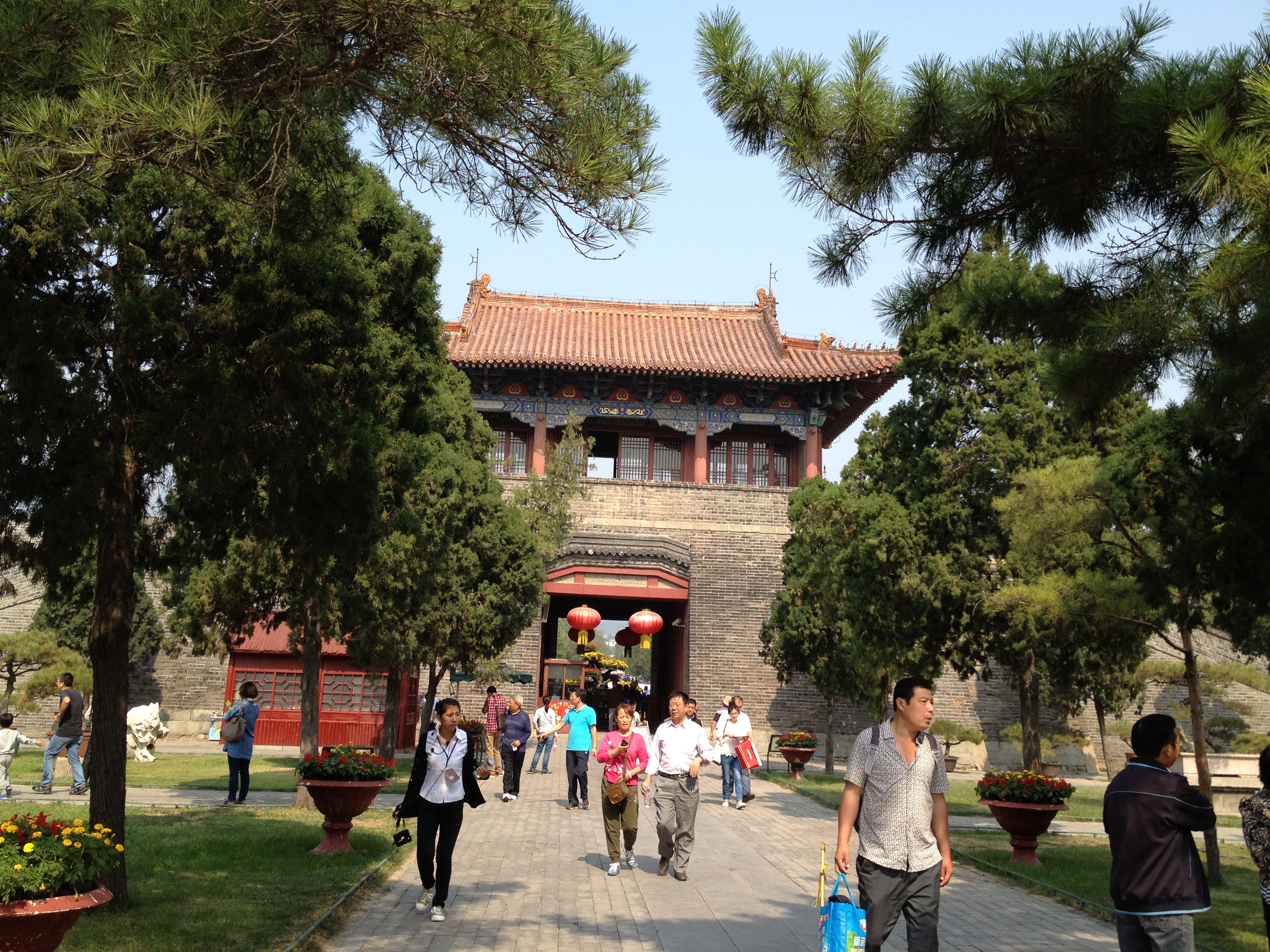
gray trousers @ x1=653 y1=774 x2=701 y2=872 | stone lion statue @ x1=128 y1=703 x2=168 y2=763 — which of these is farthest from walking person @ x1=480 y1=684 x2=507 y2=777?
gray trousers @ x1=653 y1=774 x2=701 y2=872

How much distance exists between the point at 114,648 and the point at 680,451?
24.5 metres

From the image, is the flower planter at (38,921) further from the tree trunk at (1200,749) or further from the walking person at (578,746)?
the walking person at (578,746)

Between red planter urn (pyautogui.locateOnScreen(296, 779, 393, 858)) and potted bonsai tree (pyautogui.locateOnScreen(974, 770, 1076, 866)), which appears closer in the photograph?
red planter urn (pyautogui.locateOnScreen(296, 779, 393, 858))

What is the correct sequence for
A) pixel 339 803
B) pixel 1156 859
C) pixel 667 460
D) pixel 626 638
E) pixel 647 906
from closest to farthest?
1. pixel 1156 859
2. pixel 647 906
3. pixel 339 803
4. pixel 667 460
5. pixel 626 638

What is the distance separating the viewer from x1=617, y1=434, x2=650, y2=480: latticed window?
101ft

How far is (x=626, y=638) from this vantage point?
33500 mm

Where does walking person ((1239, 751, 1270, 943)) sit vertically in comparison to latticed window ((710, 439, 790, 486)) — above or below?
below

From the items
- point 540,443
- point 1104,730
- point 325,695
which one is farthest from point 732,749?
point 540,443

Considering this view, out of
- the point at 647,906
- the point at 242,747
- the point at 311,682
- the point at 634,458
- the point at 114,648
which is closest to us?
the point at 114,648

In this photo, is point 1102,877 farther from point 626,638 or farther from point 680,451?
point 626,638

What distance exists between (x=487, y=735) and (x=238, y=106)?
1318 centimetres

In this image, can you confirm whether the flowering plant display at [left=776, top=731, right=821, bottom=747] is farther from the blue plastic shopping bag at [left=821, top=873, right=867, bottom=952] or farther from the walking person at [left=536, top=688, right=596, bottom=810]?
the blue plastic shopping bag at [left=821, top=873, right=867, bottom=952]

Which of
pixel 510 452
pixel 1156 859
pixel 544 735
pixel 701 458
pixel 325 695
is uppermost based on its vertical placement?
pixel 510 452

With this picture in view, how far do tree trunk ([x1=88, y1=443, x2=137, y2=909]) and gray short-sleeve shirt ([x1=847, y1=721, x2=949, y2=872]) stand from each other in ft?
14.3
